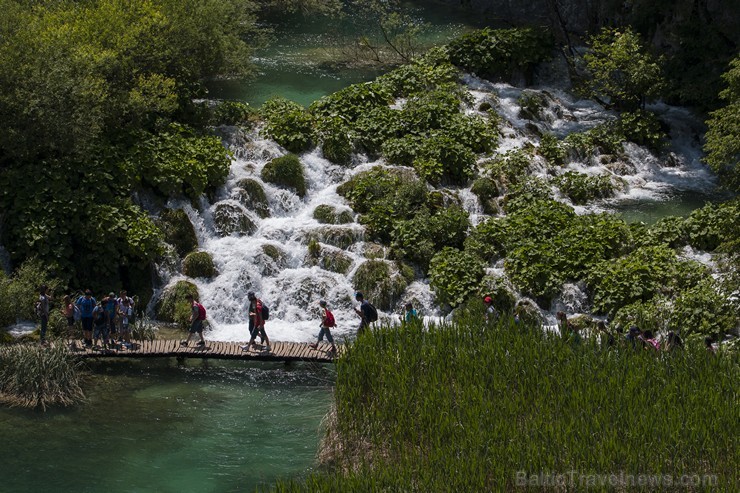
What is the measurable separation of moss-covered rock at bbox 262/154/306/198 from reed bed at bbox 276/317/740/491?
10.6 meters

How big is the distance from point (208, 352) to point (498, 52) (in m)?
21.1

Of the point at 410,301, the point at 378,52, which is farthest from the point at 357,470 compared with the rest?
the point at 378,52

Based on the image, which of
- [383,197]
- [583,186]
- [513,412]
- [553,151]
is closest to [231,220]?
[383,197]

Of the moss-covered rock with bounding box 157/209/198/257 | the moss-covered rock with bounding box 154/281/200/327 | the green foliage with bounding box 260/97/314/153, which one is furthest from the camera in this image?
the green foliage with bounding box 260/97/314/153

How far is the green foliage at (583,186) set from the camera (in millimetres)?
32062

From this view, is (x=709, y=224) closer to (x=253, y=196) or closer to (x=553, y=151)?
(x=553, y=151)

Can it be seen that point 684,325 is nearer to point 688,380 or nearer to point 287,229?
point 688,380

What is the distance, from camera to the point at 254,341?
24.1 metres

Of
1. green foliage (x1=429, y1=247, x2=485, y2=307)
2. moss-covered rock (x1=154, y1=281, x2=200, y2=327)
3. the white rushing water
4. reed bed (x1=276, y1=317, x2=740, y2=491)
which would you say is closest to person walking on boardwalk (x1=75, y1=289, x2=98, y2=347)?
moss-covered rock (x1=154, y1=281, x2=200, y2=327)

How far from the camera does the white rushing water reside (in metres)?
26.6

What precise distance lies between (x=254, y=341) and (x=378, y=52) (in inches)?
931

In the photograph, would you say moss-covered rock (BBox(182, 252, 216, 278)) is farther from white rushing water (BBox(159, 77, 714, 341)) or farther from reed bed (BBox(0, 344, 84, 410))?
reed bed (BBox(0, 344, 84, 410))

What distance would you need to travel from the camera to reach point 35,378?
21.5 m

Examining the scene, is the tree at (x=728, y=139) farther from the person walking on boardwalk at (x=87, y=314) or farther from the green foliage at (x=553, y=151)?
the person walking on boardwalk at (x=87, y=314)
